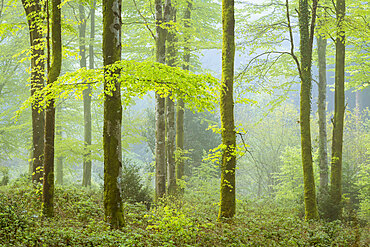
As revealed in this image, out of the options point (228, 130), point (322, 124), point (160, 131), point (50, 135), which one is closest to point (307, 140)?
point (228, 130)

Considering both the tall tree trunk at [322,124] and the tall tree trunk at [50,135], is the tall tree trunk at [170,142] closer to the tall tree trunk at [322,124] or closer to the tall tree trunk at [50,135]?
the tall tree trunk at [50,135]

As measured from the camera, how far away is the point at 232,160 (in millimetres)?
7320

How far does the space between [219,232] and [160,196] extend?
13.9 feet

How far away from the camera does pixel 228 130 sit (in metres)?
7.31

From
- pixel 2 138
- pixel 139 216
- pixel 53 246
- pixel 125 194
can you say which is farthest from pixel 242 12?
pixel 2 138

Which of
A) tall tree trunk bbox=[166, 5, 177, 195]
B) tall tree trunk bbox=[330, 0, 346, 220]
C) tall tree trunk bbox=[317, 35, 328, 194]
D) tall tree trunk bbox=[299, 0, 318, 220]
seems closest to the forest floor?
tall tree trunk bbox=[299, 0, 318, 220]

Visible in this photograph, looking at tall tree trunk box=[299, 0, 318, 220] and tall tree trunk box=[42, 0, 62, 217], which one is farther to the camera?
tall tree trunk box=[299, 0, 318, 220]

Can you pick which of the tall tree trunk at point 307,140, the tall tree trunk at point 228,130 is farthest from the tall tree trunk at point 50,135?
the tall tree trunk at point 307,140

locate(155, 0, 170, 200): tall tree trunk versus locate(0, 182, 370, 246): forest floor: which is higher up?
locate(155, 0, 170, 200): tall tree trunk

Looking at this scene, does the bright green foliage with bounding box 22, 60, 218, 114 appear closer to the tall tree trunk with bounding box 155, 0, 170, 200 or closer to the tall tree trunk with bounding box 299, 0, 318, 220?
the tall tree trunk with bounding box 155, 0, 170, 200

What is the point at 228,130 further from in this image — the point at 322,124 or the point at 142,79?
the point at 322,124

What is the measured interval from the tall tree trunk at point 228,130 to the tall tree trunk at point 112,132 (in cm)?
259

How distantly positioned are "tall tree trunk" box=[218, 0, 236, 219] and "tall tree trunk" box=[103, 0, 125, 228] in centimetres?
259

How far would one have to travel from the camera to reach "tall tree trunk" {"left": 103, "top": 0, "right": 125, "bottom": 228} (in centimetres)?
576
